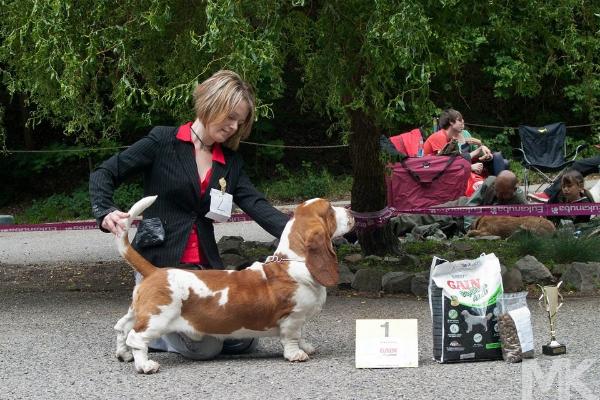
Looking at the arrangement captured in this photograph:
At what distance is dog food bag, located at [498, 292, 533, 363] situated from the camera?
18.1ft

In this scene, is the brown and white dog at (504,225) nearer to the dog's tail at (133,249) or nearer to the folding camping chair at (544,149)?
the folding camping chair at (544,149)

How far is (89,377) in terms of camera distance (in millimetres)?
5738

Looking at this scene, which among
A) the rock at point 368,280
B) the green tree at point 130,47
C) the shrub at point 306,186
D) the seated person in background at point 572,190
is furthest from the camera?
the shrub at point 306,186

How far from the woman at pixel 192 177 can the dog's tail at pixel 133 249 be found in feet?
1.02

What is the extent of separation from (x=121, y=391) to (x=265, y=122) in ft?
53.0

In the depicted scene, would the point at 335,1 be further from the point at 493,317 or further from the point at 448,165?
the point at 448,165

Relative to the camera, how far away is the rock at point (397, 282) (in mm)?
8562

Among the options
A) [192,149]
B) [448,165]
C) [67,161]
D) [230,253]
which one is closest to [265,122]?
[67,161]

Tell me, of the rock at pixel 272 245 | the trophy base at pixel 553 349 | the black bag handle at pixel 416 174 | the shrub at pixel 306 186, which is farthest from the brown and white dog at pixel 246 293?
the shrub at pixel 306 186

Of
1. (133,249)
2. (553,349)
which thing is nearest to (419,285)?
(553,349)

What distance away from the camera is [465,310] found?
5547 millimetres

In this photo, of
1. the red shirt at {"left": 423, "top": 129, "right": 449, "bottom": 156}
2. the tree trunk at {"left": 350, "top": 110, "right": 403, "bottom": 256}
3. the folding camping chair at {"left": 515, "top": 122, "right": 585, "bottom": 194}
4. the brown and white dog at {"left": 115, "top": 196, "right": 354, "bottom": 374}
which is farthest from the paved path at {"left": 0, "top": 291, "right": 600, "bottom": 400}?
the folding camping chair at {"left": 515, "top": 122, "right": 585, "bottom": 194}

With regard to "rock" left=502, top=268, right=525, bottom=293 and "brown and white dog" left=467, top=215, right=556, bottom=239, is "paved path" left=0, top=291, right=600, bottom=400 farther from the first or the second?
"brown and white dog" left=467, top=215, right=556, bottom=239

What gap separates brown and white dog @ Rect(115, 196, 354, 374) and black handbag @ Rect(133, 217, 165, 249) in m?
0.29
